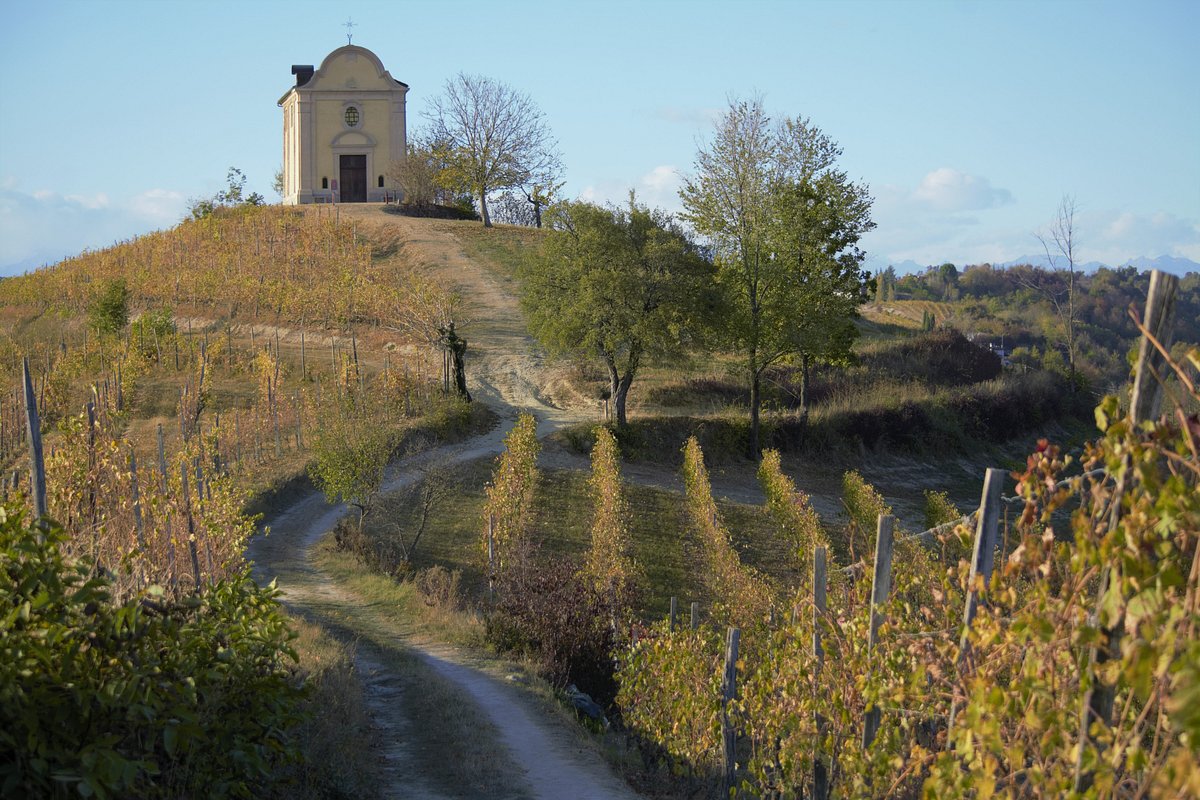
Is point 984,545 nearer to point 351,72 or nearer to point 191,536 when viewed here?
point 191,536

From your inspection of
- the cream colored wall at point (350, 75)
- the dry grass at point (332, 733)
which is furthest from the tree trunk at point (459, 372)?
the cream colored wall at point (350, 75)

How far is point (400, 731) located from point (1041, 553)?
7.52m

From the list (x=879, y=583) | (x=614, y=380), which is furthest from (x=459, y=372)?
(x=879, y=583)

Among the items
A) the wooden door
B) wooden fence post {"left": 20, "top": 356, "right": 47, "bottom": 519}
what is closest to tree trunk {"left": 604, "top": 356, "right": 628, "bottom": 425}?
wooden fence post {"left": 20, "top": 356, "right": 47, "bottom": 519}

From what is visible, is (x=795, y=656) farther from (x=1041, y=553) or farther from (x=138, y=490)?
(x=138, y=490)

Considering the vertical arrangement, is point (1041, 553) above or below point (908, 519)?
above

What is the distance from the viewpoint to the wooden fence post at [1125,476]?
130 inches

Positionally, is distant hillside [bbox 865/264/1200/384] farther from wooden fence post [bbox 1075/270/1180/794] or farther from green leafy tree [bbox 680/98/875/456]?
wooden fence post [bbox 1075/270/1180/794]

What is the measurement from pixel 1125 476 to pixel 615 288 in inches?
969

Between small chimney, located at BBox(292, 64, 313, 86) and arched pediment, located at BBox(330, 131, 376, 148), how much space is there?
3306 mm

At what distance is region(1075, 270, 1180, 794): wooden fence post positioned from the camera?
3293 mm

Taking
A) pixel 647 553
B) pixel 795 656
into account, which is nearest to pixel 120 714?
pixel 795 656

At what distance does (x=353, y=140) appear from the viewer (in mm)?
53812

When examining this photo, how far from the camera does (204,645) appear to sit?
231 inches
